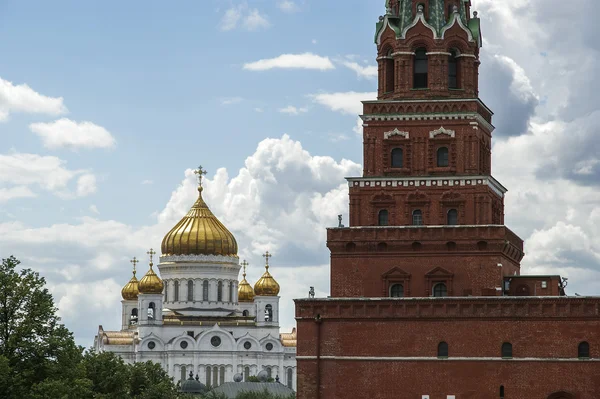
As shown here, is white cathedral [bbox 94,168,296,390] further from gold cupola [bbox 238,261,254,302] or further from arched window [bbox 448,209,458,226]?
arched window [bbox 448,209,458,226]

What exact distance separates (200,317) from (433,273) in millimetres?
87108

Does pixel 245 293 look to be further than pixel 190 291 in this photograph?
Yes

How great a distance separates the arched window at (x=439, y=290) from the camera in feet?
270

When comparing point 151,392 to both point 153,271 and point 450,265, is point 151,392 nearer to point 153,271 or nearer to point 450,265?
point 450,265

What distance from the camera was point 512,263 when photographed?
85.2 meters

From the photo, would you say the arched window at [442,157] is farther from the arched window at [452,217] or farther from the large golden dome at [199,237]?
the large golden dome at [199,237]

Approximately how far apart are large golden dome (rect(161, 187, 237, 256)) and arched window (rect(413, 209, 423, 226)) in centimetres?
8409

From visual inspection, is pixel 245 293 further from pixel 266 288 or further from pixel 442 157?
pixel 442 157

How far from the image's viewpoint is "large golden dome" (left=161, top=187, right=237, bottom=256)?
166250 millimetres

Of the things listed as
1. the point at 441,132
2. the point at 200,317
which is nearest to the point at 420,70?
the point at 441,132

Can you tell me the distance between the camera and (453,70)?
85625 millimetres

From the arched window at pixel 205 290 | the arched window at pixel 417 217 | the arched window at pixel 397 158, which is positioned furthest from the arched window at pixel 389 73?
the arched window at pixel 205 290

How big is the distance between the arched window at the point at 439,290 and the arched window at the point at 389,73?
1059cm

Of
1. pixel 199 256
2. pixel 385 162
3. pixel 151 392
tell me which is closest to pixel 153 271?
pixel 199 256
